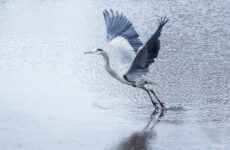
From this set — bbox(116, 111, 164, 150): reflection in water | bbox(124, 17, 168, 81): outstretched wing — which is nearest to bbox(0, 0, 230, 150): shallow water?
bbox(116, 111, 164, 150): reflection in water

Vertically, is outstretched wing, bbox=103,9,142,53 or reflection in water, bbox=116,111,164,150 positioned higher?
outstretched wing, bbox=103,9,142,53

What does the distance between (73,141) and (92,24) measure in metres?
7.48

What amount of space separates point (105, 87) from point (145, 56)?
5.29 ft

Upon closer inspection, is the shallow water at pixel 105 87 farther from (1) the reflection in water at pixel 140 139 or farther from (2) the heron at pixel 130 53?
→ (2) the heron at pixel 130 53

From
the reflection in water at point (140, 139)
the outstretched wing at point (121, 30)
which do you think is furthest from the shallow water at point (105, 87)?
the outstretched wing at point (121, 30)

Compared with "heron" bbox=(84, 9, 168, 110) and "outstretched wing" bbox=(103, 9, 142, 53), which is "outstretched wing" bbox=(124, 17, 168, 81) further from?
"outstretched wing" bbox=(103, 9, 142, 53)

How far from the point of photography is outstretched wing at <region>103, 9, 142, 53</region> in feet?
27.0

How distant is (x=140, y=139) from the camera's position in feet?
20.2

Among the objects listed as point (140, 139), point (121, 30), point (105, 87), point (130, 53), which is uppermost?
point (121, 30)

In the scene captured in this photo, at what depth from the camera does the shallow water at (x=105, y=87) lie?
6219mm

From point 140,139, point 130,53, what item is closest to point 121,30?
point 130,53

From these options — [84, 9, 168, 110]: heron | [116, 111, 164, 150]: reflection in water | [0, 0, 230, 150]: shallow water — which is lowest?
[0, 0, 230, 150]: shallow water

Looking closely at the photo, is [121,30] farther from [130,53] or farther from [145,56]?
[145,56]

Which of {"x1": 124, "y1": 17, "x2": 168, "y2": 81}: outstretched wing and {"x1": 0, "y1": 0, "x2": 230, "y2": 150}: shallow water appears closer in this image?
{"x1": 0, "y1": 0, "x2": 230, "y2": 150}: shallow water
